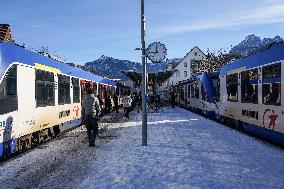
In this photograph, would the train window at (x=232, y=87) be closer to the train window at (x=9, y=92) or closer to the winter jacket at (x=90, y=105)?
the winter jacket at (x=90, y=105)

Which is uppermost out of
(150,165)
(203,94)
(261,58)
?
(261,58)

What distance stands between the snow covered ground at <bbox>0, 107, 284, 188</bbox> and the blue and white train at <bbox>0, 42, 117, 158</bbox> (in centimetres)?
56

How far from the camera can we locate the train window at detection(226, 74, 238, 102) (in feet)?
58.8

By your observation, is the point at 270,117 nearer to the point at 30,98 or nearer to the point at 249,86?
the point at 249,86

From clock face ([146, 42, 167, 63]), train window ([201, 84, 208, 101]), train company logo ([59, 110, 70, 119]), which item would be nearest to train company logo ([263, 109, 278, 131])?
clock face ([146, 42, 167, 63])

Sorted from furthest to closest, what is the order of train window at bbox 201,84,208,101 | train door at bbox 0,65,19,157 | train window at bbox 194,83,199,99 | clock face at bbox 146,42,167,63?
train window at bbox 194,83,199,99, train window at bbox 201,84,208,101, clock face at bbox 146,42,167,63, train door at bbox 0,65,19,157

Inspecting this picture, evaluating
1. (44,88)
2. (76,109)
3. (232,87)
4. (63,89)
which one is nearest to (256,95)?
(232,87)

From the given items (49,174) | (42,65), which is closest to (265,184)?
(49,174)

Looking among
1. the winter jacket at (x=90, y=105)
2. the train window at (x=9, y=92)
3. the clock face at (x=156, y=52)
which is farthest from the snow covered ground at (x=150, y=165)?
the clock face at (x=156, y=52)

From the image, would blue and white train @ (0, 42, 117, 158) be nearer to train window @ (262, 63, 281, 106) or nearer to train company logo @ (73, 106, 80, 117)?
train company logo @ (73, 106, 80, 117)

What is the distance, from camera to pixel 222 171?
8695 millimetres

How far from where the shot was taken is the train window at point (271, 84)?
12.1m

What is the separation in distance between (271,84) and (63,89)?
7.92 meters

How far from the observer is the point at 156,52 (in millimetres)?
12781
